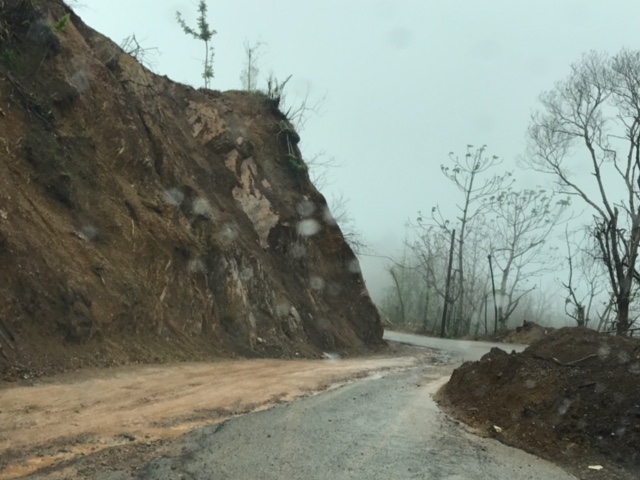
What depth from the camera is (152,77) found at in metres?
24.2

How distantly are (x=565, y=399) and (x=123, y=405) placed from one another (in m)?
5.97

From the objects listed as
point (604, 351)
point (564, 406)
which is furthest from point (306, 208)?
point (564, 406)

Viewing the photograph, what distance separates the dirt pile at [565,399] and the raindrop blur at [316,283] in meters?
15.5

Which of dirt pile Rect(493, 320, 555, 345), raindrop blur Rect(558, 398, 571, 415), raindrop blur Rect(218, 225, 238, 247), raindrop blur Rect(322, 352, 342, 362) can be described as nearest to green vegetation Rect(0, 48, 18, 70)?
raindrop blur Rect(218, 225, 238, 247)

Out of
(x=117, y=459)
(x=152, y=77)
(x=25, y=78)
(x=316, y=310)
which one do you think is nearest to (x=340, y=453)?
(x=117, y=459)

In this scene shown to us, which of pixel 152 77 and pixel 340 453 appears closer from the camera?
pixel 340 453

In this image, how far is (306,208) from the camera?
91.4 ft

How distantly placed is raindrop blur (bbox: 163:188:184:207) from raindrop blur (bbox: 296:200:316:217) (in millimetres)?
8529

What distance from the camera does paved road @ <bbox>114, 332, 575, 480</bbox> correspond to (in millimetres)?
5875

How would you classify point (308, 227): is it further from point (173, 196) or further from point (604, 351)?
point (604, 351)

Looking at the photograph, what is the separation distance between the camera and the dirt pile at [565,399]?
7.28 metres

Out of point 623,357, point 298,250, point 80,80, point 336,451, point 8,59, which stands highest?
point 80,80

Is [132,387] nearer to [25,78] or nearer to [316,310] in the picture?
[25,78]

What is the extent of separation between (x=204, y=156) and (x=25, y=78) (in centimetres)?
915
